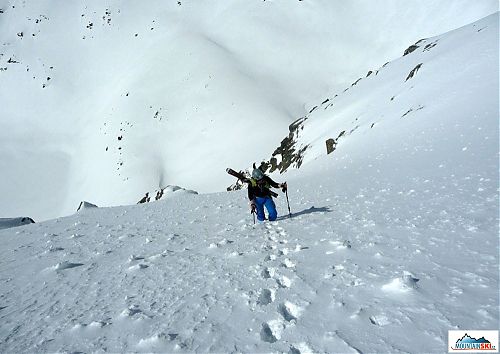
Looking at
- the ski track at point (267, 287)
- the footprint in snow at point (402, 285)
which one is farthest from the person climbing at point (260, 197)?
the footprint in snow at point (402, 285)

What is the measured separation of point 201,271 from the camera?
5934mm

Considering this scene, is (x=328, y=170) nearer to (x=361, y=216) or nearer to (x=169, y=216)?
(x=169, y=216)

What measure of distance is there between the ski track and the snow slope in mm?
20

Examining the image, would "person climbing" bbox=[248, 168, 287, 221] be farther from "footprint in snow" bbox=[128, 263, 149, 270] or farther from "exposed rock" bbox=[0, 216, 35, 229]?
"exposed rock" bbox=[0, 216, 35, 229]

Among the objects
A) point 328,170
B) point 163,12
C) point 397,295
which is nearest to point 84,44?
point 163,12

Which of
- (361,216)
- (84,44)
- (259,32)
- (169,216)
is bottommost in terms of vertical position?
(361,216)

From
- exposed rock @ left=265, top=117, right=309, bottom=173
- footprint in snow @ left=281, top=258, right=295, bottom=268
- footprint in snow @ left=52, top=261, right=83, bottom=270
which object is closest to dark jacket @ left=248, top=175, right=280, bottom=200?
footprint in snow @ left=281, top=258, right=295, bottom=268

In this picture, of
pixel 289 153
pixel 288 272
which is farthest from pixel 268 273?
pixel 289 153

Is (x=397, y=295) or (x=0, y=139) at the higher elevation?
(x=0, y=139)

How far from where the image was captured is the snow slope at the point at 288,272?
149 inches

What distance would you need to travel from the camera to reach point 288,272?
17.4 feet

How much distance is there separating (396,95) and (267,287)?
2315 cm

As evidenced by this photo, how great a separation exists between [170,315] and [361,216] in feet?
15.5

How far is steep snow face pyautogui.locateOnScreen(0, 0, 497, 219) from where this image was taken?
141ft
